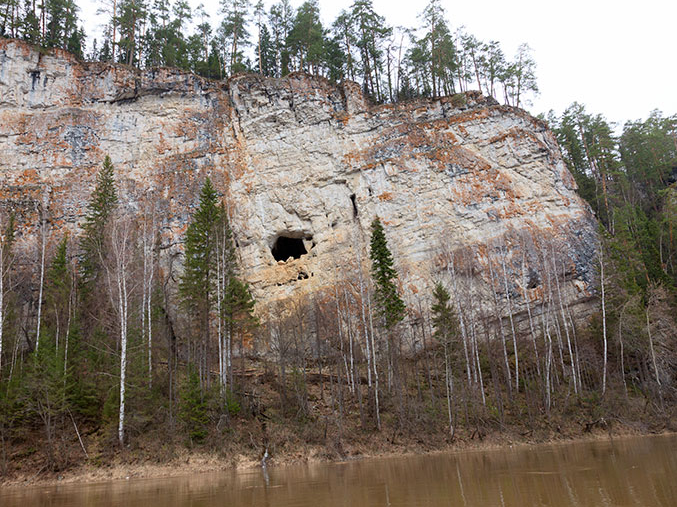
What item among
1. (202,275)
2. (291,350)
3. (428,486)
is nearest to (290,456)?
(291,350)

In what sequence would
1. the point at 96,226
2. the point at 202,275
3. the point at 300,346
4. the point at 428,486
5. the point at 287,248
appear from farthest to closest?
1. the point at 287,248
2. the point at 96,226
3. the point at 300,346
4. the point at 202,275
5. the point at 428,486

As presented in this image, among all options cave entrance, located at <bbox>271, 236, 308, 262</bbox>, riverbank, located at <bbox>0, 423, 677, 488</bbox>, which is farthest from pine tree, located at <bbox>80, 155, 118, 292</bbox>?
cave entrance, located at <bbox>271, 236, 308, 262</bbox>

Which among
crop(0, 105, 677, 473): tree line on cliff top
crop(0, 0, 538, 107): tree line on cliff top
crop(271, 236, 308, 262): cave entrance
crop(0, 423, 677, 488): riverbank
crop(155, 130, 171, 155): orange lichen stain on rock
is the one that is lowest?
crop(0, 423, 677, 488): riverbank

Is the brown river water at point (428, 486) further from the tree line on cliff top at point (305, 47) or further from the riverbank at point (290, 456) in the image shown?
the tree line on cliff top at point (305, 47)

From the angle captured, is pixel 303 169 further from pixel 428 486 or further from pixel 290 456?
pixel 428 486

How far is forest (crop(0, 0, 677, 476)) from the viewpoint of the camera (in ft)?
67.2

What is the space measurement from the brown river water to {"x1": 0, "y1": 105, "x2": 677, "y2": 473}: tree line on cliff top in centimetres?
421

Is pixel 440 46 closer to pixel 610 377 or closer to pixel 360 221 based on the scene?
pixel 360 221

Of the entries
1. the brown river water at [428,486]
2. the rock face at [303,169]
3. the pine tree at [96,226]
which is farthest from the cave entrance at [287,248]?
the brown river water at [428,486]

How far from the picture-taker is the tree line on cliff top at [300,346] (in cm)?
2061

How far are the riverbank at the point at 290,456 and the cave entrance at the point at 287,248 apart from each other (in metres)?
18.8

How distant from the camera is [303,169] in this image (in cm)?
3700

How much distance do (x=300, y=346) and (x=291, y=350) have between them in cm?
89

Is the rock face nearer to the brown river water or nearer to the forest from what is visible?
the forest
